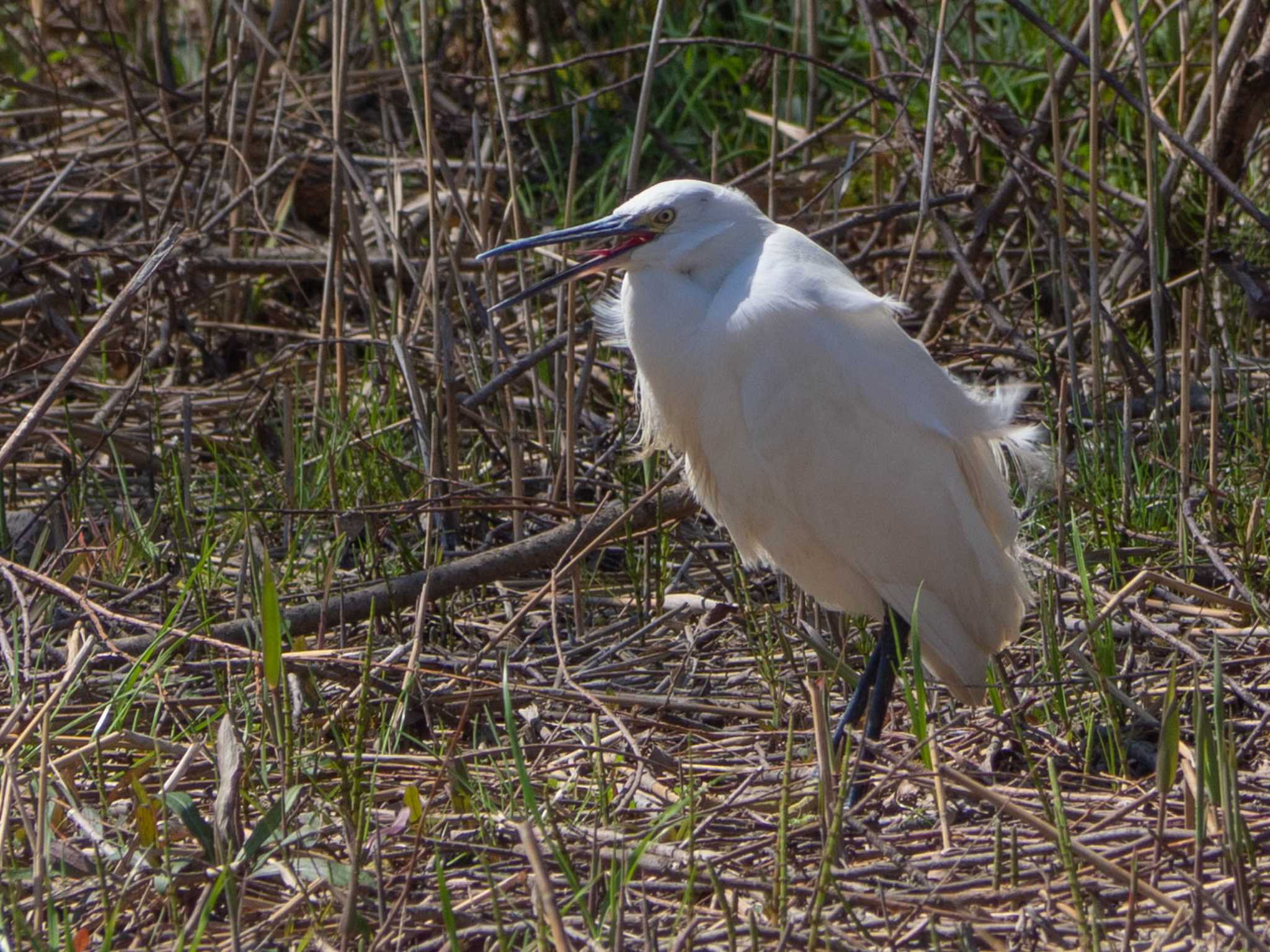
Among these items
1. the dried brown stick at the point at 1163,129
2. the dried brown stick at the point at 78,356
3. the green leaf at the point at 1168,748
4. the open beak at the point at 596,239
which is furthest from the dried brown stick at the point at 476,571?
the green leaf at the point at 1168,748

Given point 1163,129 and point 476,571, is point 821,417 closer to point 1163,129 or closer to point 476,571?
point 476,571

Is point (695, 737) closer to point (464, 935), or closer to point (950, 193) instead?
point (464, 935)

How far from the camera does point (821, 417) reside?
257 cm

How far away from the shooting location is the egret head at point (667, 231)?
8.39 feet

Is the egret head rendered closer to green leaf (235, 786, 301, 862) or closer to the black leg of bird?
the black leg of bird

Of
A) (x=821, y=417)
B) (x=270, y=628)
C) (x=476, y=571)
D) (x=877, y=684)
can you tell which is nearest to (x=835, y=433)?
(x=821, y=417)

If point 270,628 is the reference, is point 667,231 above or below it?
above

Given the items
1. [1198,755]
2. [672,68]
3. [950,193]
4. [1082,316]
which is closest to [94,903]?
[1198,755]

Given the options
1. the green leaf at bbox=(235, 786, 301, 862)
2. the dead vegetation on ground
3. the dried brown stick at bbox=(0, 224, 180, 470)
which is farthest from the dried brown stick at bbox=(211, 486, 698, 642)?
the green leaf at bbox=(235, 786, 301, 862)

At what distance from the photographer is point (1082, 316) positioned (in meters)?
3.80

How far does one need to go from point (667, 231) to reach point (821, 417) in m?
0.42

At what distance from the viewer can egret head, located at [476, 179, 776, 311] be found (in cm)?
256

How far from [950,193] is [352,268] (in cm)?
164

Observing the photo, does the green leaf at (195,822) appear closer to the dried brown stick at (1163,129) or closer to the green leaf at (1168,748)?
the green leaf at (1168,748)
